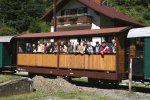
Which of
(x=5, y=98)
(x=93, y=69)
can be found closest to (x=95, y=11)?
(x=93, y=69)

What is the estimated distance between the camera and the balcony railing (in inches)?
1578

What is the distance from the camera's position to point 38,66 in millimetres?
22359

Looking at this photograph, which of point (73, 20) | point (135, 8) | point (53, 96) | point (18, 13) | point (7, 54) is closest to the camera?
point (53, 96)

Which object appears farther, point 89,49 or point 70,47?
point 70,47

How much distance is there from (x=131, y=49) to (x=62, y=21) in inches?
1031

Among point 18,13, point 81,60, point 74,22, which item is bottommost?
point 81,60

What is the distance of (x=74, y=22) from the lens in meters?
42.0

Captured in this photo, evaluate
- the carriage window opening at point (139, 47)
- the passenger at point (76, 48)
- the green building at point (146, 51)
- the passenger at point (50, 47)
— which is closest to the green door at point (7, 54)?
the passenger at point (50, 47)

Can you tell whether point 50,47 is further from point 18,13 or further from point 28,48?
point 18,13

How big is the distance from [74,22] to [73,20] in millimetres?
270

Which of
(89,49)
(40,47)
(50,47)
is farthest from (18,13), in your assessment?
(89,49)

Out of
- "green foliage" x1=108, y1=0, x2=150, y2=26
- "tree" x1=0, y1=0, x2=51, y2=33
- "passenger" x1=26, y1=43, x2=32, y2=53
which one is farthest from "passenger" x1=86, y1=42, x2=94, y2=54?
"tree" x1=0, y1=0, x2=51, y2=33

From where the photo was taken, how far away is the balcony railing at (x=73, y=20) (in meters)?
40.1

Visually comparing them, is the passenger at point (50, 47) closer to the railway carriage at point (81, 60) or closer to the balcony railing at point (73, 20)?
the railway carriage at point (81, 60)
